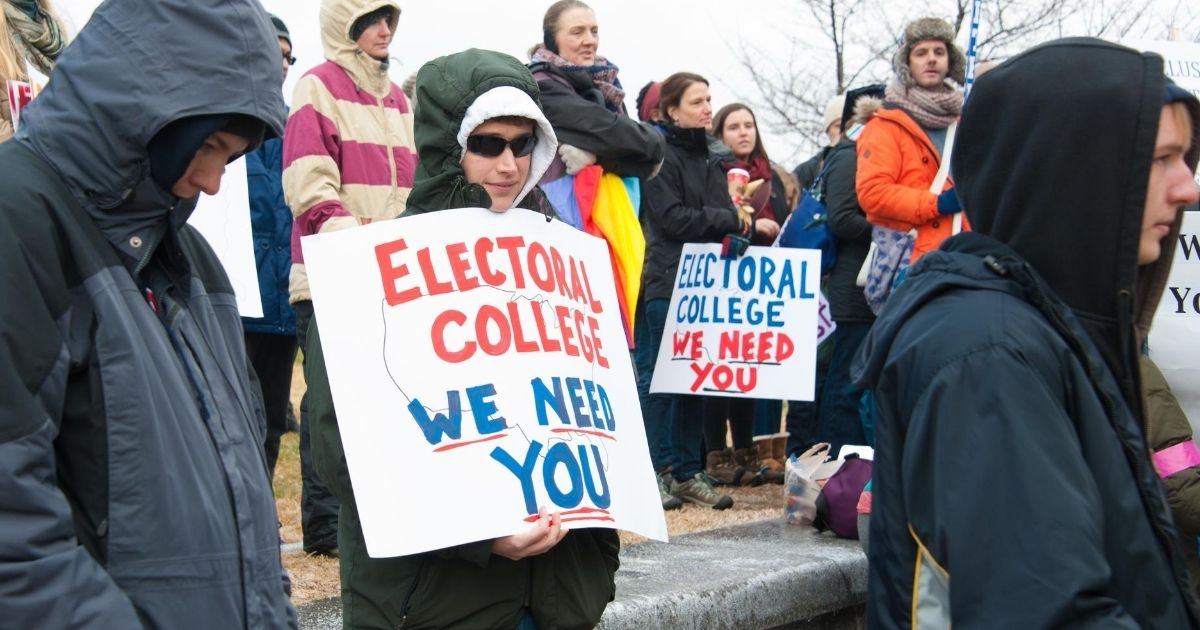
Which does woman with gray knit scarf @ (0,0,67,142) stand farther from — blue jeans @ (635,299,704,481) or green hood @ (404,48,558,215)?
blue jeans @ (635,299,704,481)

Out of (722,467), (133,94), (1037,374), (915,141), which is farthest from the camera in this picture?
(722,467)

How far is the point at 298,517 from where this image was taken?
6875 mm

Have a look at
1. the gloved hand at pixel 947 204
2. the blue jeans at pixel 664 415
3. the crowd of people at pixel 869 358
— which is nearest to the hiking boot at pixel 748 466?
the blue jeans at pixel 664 415

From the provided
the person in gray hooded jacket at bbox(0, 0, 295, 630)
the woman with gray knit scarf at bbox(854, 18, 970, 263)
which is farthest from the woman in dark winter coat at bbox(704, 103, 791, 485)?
the person in gray hooded jacket at bbox(0, 0, 295, 630)

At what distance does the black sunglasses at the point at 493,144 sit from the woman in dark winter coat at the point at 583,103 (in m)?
2.43

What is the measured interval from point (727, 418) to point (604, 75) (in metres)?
2.90

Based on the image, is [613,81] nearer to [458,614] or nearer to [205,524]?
[458,614]

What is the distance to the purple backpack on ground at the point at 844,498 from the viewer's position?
19.4 feet

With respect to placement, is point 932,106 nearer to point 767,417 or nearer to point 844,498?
point 844,498

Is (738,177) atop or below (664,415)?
atop

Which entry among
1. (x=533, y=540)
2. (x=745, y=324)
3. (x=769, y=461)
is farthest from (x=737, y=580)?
(x=769, y=461)

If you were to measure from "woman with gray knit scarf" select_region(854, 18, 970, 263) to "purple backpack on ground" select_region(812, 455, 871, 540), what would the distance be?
1.24 meters

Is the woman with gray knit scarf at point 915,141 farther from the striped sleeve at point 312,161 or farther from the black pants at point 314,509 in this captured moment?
the black pants at point 314,509

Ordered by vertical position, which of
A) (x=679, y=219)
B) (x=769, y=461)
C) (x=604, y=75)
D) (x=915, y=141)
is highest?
(x=604, y=75)
